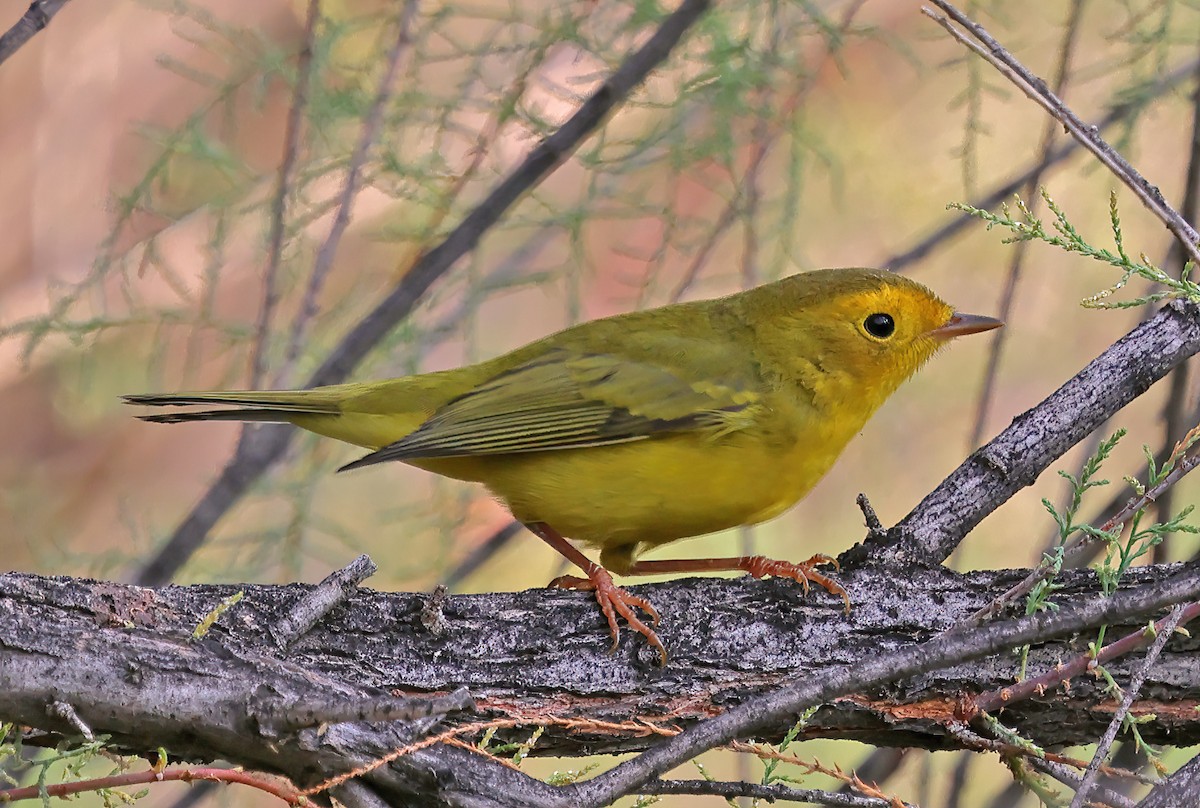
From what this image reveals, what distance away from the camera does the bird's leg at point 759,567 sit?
317 cm

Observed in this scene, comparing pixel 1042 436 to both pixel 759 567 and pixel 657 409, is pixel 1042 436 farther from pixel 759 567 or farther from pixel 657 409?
pixel 657 409

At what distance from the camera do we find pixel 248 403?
12.6 ft

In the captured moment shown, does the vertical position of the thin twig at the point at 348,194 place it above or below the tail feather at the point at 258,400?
above

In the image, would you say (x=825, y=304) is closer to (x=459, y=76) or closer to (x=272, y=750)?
(x=459, y=76)

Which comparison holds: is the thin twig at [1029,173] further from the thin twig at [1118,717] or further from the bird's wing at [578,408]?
the thin twig at [1118,717]

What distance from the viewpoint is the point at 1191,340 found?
328cm

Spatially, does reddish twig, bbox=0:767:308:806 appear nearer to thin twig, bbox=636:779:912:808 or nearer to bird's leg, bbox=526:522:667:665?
thin twig, bbox=636:779:912:808

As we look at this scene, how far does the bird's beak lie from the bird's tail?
6.30ft

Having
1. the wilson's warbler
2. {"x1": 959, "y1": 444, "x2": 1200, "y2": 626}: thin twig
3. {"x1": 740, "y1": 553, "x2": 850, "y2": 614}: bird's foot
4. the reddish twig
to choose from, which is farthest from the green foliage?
the reddish twig

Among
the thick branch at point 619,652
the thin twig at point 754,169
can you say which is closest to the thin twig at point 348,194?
the thin twig at point 754,169

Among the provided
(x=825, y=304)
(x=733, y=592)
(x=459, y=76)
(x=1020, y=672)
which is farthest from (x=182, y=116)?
(x=1020, y=672)

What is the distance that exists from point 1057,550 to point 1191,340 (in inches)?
42.6

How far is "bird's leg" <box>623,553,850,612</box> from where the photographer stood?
317 cm

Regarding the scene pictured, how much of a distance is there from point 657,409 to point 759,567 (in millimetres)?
592
